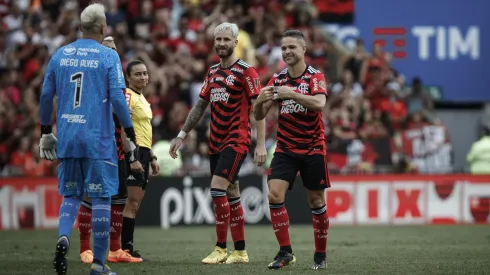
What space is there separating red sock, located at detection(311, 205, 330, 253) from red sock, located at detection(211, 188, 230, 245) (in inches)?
50.0

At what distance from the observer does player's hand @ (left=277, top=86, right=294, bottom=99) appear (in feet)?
33.5

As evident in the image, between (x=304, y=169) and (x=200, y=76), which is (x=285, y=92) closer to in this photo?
(x=304, y=169)

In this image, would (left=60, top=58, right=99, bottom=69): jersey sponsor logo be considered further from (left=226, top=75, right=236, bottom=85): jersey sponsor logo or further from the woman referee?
the woman referee

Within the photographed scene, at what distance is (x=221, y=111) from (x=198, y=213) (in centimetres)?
834

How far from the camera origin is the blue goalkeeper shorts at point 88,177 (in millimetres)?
9102

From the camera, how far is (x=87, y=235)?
38.5ft

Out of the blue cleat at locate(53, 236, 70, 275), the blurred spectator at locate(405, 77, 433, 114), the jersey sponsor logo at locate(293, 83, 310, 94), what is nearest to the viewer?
the blue cleat at locate(53, 236, 70, 275)

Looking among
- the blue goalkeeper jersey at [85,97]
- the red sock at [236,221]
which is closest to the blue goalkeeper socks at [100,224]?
the blue goalkeeper jersey at [85,97]

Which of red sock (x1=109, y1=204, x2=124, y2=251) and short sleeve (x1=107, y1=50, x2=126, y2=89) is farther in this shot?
red sock (x1=109, y1=204, x2=124, y2=251)

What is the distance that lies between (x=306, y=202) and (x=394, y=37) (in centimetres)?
663

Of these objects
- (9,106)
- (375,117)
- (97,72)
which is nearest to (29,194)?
(9,106)

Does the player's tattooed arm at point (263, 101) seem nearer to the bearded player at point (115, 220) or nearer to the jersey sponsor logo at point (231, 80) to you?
the jersey sponsor logo at point (231, 80)

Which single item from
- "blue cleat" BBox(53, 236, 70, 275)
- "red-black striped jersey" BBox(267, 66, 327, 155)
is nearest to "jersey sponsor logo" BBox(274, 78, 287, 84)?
"red-black striped jersey" BBox(267, 66, 327, 155)

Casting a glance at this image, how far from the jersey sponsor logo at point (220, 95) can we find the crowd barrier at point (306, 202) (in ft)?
26.5
